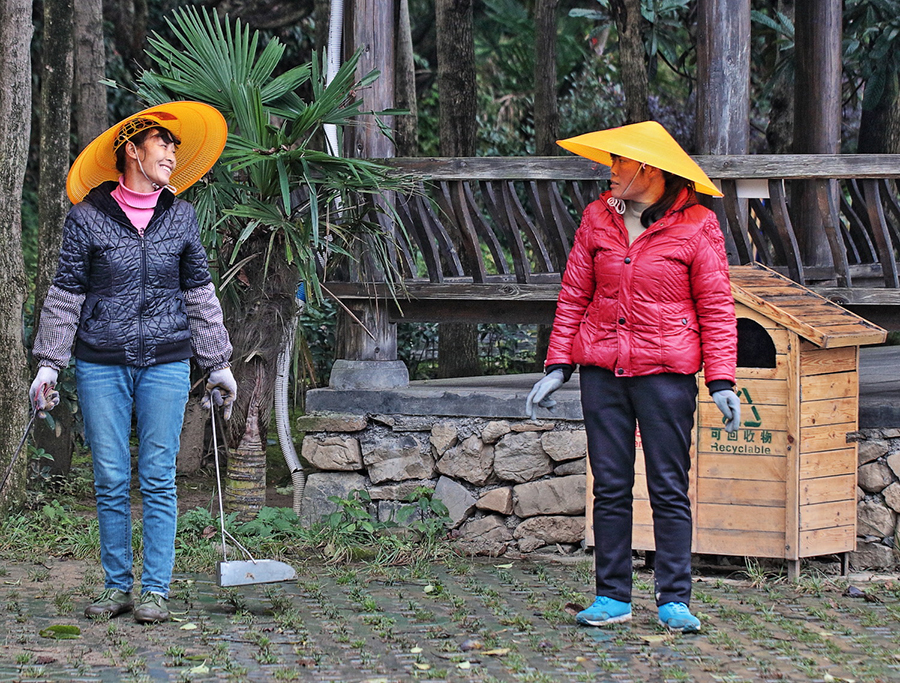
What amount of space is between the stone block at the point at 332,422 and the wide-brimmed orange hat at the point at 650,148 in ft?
8.08

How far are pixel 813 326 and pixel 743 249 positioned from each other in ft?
3.22

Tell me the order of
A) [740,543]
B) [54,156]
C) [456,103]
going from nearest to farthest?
[740,543] → [54,156] → [456,103]

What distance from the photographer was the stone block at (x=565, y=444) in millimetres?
5953

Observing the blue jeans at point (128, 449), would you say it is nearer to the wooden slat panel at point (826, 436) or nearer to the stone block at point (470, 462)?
the stone block at point (470, 462)

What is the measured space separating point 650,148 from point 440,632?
2.00 m

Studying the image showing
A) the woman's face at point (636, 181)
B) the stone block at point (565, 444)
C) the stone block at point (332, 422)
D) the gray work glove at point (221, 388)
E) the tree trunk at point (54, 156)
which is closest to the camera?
the woman's face at point (636, 181)

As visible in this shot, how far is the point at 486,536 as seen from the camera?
19.9ft

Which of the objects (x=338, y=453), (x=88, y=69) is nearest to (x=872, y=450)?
(x=338, y=453)

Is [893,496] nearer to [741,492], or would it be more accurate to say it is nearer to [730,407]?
[741,492]

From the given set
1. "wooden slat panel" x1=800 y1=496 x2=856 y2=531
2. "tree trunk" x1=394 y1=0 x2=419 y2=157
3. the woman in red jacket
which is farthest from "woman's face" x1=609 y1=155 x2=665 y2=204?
"tree trunk" x1=394 y1=0 x2=419 y2=157

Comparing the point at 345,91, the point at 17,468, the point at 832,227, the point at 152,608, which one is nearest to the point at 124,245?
the point at 152,608

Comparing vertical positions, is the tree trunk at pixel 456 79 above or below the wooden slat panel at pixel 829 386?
above

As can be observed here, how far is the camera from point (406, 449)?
6.15 metres

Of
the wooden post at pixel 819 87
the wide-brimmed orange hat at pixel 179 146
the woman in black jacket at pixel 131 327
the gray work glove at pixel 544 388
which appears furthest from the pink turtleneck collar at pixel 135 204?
the wooden post at pixel 819 87
